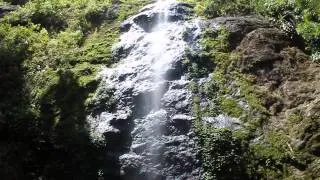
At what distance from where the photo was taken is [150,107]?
8055mm

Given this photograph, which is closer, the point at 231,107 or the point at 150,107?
the point at 231,107

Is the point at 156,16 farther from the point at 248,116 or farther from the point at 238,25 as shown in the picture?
the point at 248,116

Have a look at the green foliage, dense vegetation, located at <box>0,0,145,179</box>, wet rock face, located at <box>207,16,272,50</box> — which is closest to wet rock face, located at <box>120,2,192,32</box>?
dense vegetation, located at <box>0,0,145,179</box>

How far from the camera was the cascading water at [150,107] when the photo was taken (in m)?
7.05

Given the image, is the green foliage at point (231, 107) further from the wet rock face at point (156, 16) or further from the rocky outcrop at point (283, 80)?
the wet rock face at point (156, 16)

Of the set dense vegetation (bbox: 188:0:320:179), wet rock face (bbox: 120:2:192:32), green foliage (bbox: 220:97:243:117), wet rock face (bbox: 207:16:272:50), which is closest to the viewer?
dense vegetation (bbox: 188:0:320:179)

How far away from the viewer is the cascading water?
7.05 metres

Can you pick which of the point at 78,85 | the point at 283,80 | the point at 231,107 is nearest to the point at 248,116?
the point at 231,107

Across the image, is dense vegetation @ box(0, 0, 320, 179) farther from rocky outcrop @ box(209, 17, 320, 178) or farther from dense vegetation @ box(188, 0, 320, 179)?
rocky outcrop @ box(209, 17, 320, 178)

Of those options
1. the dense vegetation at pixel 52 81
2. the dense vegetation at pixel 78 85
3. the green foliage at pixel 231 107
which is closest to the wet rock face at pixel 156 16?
the dense vegetation at pixel 78 85

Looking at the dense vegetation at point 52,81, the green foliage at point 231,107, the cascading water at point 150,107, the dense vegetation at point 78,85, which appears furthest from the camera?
the dense vegetation at point 52,81

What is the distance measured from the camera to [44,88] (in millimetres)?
9461

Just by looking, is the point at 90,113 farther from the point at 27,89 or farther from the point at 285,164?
the point at 285,164

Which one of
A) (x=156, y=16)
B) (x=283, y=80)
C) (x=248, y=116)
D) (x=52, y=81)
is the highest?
(x=156, y=16)
